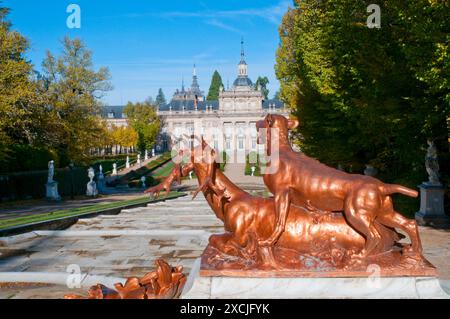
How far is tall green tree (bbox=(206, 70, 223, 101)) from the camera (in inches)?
4373

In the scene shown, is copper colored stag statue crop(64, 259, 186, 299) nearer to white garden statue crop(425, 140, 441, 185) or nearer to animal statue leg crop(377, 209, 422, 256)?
animal statue leg crop(377, 209, 422, 256)

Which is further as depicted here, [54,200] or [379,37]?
[54,200]

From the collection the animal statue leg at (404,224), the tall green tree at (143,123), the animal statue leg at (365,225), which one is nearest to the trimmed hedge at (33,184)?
the animal statue leg at (365,225)

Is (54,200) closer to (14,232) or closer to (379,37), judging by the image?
(14,232)

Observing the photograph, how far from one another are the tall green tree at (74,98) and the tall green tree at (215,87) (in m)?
78.2

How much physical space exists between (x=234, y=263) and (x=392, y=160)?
17380mm

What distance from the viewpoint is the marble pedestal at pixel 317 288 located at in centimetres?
501

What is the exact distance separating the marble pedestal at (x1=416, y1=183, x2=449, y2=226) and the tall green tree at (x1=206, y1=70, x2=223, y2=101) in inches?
3911

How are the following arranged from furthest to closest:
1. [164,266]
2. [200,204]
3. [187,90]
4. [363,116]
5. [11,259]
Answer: [187,90] → [200,204] → [363,116] → [11,259] → [164,266]

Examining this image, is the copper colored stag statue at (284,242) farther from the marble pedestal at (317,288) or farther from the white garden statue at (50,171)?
the white garden statue at (50,171)

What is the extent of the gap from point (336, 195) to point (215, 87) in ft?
356

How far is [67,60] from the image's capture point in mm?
32469

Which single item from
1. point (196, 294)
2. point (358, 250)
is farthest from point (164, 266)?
point (358, 250)
